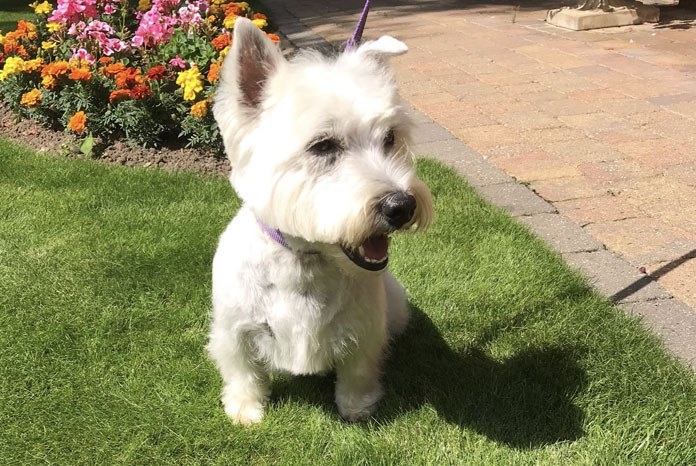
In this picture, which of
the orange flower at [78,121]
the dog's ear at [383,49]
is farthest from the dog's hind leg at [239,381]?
the orange flower at [78,121]

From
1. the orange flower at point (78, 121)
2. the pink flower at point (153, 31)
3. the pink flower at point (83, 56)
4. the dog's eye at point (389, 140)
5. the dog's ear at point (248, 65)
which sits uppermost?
the dog's ear at point (248, 65)

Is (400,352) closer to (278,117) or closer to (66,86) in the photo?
(278,117)

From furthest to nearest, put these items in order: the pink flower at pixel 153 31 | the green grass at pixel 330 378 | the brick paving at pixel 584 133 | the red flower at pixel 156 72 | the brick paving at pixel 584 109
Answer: the pink flower at pixel 153 31 → the red flower at pixel 156 72 → the brick paving at pixel 584 109 → the brick paving at pixel 584 133 → the green grass at pixel 330 378

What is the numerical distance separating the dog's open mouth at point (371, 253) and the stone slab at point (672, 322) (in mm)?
1729

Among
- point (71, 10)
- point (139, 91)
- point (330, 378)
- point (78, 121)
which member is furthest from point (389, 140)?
point (71, 10)

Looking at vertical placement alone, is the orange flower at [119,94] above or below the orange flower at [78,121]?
above

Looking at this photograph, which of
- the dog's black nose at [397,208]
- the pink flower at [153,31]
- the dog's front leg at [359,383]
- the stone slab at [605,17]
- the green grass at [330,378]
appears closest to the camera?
the dog's black nose at [397,208]

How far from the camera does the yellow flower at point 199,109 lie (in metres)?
4.96

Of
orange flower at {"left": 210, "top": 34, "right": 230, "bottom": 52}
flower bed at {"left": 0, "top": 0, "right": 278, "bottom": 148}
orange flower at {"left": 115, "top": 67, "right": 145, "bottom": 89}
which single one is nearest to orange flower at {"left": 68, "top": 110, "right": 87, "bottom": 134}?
flower bed at {"left": 0, "top": 0, "right": 278, "bottom": 148}

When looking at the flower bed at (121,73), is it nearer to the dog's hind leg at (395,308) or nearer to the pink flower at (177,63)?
the pink flower at (177,63)

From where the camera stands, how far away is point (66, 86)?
5355mm

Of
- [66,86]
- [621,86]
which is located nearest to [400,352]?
[66,86]

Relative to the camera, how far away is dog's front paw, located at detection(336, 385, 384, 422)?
2.87 m

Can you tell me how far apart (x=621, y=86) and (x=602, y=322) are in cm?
463
